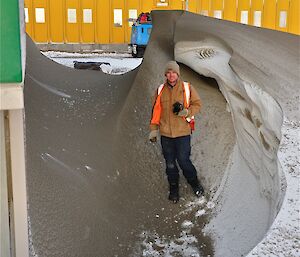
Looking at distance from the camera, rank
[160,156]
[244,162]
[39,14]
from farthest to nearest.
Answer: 1. [39,14]
2. [160,156]
3. [244,162]

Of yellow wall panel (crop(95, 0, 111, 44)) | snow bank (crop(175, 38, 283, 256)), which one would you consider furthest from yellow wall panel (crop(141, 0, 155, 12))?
snow bank (crop(175, 38, 283, 256))

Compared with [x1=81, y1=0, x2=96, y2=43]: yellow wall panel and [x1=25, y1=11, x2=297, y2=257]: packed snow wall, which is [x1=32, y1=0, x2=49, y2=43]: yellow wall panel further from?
[x1=25, y1=11, x2=297, y2=257]: packed snow wall

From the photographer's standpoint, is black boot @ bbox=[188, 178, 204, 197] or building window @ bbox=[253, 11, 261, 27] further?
building window @ bbox=[253, 11, 261, 27]

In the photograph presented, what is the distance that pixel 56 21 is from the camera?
22.6 m

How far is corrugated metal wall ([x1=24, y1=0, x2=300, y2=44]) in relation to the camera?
2242 centimetres

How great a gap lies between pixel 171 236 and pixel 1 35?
3641mm

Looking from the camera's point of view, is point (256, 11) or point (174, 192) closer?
point (174, 192)

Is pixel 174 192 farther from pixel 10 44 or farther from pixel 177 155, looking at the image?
pixel 10 44

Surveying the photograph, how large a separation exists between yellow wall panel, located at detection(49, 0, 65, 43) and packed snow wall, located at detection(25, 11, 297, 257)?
45.5 feet

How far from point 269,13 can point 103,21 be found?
7.24m

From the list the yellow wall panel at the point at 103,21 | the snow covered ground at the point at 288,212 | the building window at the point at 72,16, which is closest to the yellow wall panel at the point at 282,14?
the yellow wall panel at the point at 103,21

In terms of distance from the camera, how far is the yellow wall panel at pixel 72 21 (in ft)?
73.6

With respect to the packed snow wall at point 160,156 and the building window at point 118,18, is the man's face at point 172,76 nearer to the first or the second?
the packed snow wall at point 160,156

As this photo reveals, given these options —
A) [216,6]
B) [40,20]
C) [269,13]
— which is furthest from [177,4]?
[40,20]
